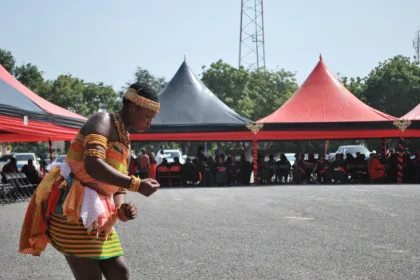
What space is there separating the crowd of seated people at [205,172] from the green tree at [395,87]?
28817 mm

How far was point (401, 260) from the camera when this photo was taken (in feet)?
26.0

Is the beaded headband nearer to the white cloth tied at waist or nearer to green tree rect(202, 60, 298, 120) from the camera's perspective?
the white cloth tied at waist

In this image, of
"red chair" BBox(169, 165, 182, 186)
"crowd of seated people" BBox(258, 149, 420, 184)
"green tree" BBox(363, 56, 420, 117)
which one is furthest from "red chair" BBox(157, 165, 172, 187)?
"green tree" BBox(363, 56, 420, 117)

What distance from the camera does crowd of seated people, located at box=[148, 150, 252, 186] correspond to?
2627 centimetres

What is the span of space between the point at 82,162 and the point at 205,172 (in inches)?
876

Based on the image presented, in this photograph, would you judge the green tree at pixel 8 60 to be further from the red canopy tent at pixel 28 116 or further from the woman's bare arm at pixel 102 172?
the woman's bare arm at pixel 102 172

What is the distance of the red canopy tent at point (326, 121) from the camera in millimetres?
25203

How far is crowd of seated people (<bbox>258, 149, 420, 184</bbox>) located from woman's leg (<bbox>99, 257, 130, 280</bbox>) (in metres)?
22.3

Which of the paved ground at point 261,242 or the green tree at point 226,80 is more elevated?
the green tree at point 226,80

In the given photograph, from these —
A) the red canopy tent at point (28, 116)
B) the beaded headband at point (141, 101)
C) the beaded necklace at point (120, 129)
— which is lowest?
the beaded necklace at point (120, 129)

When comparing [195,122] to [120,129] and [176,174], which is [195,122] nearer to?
[176,174]

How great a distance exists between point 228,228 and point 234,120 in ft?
47.6

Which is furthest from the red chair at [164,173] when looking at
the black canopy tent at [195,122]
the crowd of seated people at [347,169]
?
the crowd of seated people at [347,169]

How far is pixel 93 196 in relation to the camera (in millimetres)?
4016
